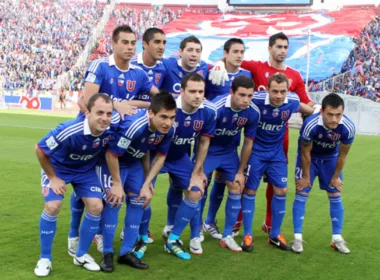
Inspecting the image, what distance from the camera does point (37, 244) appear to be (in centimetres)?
552

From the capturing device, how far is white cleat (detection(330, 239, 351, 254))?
5746mm

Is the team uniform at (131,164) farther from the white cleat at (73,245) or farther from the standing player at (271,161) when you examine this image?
the standing player at (271,161)

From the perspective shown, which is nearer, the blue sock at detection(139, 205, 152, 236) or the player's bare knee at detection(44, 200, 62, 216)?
the player's bare knee at detection(44, 200, 62, 216)

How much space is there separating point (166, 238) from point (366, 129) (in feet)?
60.7

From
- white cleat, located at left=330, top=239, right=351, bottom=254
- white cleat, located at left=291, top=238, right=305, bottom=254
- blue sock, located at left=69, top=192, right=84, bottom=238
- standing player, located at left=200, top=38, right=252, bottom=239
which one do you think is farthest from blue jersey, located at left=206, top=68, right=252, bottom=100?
white cleat, located at left=330, top=239, right=351, bottom=254

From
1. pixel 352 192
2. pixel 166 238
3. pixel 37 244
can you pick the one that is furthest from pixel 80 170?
pixel 352 192

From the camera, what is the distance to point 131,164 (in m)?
5.24

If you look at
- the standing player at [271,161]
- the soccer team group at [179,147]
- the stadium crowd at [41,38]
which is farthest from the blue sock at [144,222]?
the stadium crowd at [41,38]

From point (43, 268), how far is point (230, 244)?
2207 millimetres

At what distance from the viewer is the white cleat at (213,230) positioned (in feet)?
20.7

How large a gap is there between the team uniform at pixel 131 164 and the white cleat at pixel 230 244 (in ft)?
3.98

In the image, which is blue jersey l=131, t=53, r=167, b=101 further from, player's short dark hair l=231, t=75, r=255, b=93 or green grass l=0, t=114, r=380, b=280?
green grass l=0, t=114, r=380, b=280

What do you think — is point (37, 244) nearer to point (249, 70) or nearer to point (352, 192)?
point (249, 70)

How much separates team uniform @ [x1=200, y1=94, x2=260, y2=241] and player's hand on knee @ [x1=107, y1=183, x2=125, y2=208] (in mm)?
1267
